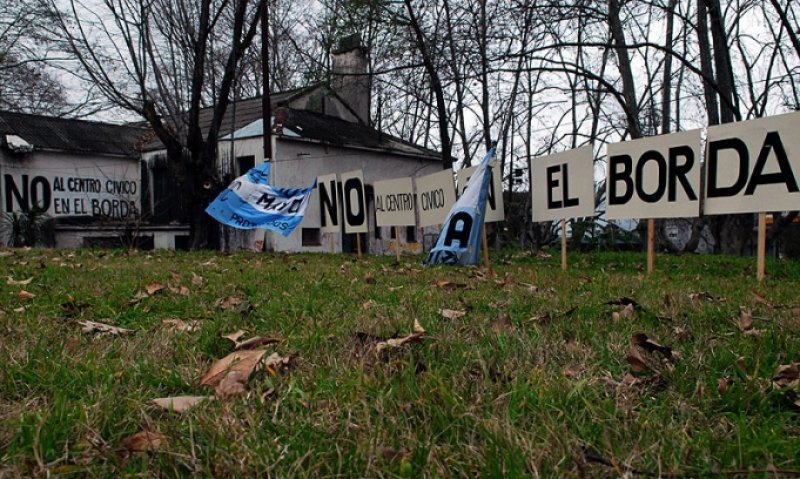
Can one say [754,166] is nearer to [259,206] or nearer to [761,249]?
[761,249]

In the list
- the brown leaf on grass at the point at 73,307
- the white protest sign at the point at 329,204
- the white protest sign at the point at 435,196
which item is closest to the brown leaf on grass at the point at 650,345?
the brown leaf on grass at the point at 73,307

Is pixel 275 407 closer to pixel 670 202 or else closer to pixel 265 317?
pixel 265 317

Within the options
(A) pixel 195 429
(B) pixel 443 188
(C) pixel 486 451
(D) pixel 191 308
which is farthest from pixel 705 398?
(B) pixel 443 188

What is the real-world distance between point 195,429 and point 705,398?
1.41m

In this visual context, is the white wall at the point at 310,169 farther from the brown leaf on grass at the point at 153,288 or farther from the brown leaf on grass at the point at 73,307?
the brown leaf on grass at the point at 73,307

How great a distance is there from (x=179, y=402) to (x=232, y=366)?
0.30 m

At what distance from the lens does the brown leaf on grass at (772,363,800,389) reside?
1.84 m

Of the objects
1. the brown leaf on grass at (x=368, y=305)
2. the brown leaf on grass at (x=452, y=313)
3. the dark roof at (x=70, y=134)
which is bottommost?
the brown leaf on grass at (x=452, y=313)

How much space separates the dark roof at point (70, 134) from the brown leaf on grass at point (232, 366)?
21.0 m

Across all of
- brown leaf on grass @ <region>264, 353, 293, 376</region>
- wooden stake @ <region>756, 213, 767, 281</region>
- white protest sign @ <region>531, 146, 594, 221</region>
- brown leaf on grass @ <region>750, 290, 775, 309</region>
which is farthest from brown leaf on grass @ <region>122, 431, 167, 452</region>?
white protest sign @ <region>531, 146, 594, 221</region>

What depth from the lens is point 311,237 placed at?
2030 centimetres

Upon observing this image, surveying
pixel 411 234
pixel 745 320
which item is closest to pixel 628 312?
pixel 745 320

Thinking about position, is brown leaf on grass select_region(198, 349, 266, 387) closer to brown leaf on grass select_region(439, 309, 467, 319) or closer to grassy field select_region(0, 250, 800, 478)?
grassy field select_region(0, 250, 800, 478)

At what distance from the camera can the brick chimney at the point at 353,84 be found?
19047mm
